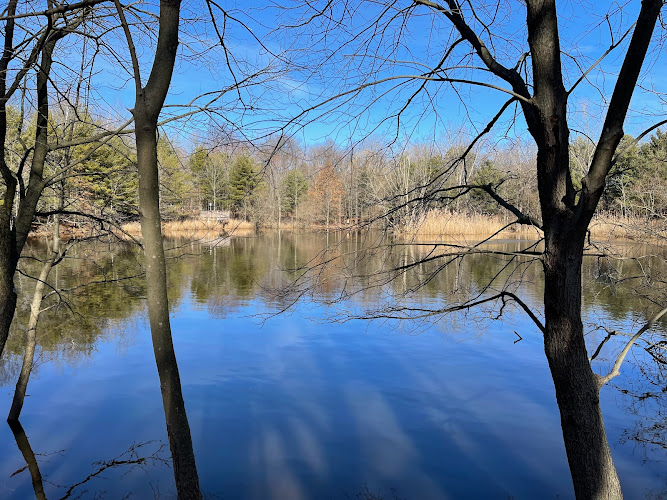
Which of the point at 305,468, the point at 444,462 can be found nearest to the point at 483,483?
the point at 444,462

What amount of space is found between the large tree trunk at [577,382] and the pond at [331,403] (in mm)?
322

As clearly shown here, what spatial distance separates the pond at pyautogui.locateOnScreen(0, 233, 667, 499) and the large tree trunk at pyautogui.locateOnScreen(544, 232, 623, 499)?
0.32 m

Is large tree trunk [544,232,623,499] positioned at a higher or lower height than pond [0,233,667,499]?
higher

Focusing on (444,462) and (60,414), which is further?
(60,414)

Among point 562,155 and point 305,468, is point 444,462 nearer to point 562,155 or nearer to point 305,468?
point 305,468

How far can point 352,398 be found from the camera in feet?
23.0

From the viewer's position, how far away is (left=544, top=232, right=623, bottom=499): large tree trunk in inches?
98.6

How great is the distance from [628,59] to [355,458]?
4.50m

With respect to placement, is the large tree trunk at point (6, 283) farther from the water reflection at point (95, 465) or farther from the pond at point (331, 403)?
the water reflection at point (95, 465)

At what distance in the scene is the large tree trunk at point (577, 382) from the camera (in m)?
2.50

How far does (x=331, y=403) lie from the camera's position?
6867 millimetres

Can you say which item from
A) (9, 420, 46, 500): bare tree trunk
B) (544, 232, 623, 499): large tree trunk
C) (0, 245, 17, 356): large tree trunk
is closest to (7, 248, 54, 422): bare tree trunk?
(9, 420, 46, 500): bare tree trunk

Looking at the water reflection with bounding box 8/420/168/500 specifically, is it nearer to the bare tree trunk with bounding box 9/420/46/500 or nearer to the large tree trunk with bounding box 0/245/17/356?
the bare tree trunk with bounding box 9/420/46/500

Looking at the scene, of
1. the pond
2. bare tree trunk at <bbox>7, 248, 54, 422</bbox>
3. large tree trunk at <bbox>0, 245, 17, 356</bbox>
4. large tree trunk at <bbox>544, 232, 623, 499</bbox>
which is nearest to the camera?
large tree trunk at <bbox>544, 232, 623, 499</bbox>
